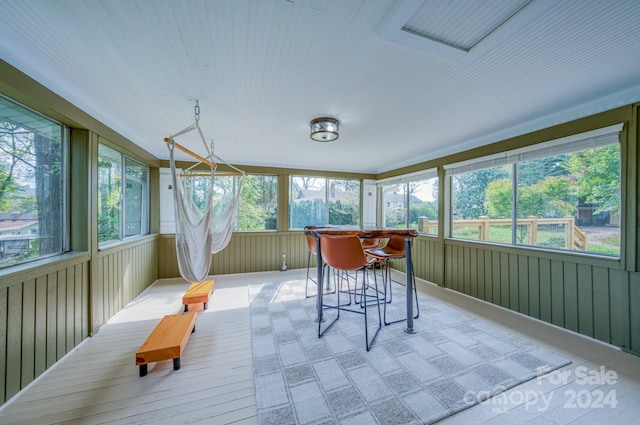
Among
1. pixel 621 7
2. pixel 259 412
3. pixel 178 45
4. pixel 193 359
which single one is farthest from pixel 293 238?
pixel 621 7

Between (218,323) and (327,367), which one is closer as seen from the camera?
(327,367)

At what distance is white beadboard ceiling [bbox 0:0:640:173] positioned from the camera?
120cm

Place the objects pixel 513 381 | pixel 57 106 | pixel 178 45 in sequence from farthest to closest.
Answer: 1. pixel 57 106
2. pixel 513 381
3. pixel 178 45

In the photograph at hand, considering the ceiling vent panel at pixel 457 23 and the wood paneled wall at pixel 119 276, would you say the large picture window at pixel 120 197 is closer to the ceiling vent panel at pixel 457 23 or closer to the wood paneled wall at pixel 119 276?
the wood paneled wall at pixel 119 276

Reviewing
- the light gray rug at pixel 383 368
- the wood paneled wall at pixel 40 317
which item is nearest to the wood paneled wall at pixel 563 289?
the light gray rug at pixel 383 368

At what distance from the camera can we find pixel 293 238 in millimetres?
5098

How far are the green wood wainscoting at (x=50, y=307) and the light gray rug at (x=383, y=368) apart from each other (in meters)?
1.58

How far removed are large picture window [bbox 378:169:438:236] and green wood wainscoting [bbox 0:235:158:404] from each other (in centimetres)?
480

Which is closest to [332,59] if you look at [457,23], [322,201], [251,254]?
[457,23]

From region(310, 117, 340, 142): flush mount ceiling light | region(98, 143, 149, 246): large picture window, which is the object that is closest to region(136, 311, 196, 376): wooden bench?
region(98, 143, 149, 246): large picture window

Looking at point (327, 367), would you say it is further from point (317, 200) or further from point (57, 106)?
point (317, 200)

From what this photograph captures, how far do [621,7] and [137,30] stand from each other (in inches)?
103

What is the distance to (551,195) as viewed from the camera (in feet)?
8.73

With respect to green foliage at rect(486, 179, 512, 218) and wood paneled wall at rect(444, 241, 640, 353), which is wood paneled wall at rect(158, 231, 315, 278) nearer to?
wood paneled wall at rect(444, 241, 640, 353)
